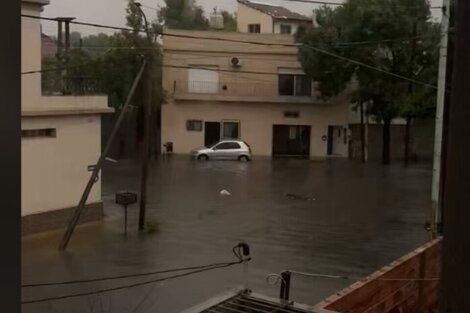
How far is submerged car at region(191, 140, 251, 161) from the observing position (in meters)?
2.55

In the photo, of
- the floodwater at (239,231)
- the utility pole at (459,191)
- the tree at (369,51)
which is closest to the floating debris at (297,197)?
the floodwater at (239,231)

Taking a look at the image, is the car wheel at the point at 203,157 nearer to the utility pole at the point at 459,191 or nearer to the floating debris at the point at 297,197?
the floating debris at the point at 297,197

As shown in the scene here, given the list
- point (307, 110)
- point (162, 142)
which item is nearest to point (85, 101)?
point (162, 142)

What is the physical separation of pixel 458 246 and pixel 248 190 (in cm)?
371

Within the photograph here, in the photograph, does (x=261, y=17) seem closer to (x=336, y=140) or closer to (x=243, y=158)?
(x=243, y=158)

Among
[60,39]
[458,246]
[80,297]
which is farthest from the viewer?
[60,39]

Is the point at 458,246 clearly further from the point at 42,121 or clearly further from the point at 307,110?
the point at 307,110

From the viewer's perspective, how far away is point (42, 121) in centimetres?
269

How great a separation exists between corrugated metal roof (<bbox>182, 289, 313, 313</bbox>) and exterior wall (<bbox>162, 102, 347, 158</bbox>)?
4.46ft

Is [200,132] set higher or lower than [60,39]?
lower

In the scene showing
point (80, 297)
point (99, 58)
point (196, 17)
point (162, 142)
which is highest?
point (196, 17)

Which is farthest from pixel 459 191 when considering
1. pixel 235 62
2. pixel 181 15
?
pixel 235 62

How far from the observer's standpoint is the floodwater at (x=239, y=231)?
2.16m

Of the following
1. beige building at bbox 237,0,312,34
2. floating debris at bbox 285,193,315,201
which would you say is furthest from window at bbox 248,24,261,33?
floating debris at bbox 285,193,315,201
